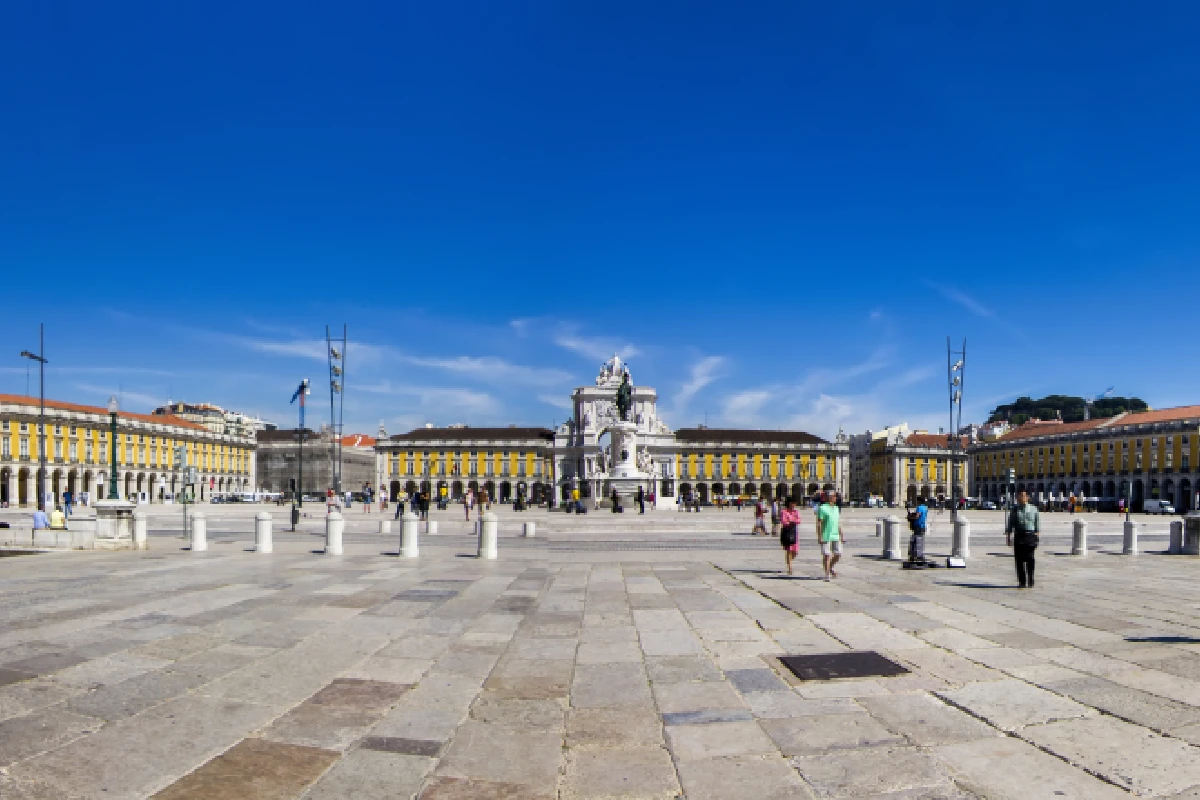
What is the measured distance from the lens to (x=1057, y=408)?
553ft

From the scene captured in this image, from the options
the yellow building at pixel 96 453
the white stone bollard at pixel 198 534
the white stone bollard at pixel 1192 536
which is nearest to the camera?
the white stone bollard at pixel 198 534

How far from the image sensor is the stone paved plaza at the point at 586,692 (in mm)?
4688

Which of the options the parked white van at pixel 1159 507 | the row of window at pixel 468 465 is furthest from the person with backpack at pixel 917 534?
the row of window at pixel 468 465

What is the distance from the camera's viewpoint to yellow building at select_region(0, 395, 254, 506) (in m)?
80.4

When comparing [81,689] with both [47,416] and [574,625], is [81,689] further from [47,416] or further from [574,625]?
[47,416]

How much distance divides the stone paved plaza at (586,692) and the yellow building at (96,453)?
70.5 metres

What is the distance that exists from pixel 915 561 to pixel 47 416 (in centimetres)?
9040

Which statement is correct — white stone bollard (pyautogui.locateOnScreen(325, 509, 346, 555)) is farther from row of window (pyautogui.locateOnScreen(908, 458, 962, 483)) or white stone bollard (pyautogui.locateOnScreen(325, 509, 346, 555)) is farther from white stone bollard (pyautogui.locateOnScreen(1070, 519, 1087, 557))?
row of window (pyautogui.locateOnScreen(908, 458, 962, 483))

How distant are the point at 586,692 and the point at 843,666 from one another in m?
2.34

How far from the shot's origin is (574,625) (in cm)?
954

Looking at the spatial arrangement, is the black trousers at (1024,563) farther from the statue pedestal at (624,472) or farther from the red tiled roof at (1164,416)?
the red tiled roof at (1164,416)

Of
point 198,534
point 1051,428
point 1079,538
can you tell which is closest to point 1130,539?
point 1079,538

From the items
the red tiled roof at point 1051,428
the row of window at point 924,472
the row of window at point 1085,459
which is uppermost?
the red tiled roof at point 1051,428

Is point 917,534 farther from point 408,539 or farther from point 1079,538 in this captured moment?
point 408,539
